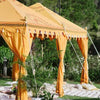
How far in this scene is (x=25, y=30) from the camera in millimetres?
6320

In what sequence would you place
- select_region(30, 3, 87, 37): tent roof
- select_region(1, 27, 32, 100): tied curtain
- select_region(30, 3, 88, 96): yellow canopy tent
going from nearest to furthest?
select_region(1, 27, 32, 100): tied curtain → select_region(30, 3, 88, 96): yellow canopy tent → select_region(30, 3, 87, 37): tent roof

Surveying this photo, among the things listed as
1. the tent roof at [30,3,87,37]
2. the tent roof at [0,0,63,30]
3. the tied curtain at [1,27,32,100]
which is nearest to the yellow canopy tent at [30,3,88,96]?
the tent roof at [30,3,87,37]

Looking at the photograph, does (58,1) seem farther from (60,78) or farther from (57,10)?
(60,78)

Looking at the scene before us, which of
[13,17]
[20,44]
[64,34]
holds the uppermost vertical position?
[13,17]

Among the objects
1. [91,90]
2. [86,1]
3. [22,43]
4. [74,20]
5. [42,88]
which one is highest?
[86,1]

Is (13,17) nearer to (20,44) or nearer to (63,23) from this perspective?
(20,44)

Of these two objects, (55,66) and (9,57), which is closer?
(9,57)

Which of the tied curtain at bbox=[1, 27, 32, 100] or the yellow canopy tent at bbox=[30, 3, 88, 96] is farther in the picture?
the yellow canopy tent at bbox=[30, 3, 88, 96]

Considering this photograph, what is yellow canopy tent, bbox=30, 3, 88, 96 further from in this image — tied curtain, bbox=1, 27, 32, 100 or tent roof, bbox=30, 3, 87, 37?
tied curtain, bbox=1, 27, 32, 100

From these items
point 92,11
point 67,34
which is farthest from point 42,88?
point 92,11

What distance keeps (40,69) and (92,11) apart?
44.1 feet

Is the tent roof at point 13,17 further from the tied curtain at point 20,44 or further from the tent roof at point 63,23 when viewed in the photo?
the tent roof at point 63,23

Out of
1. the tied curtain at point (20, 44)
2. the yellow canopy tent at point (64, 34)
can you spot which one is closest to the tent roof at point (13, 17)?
the tied curtain at point (20, 44)

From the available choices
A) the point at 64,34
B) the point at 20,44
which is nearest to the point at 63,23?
the point at 64,34
